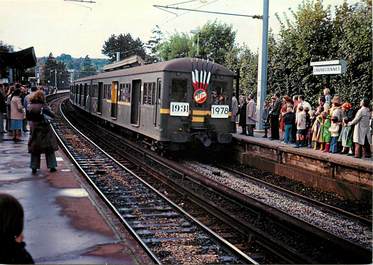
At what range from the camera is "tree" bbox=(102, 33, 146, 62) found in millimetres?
52719

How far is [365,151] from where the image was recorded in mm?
11367

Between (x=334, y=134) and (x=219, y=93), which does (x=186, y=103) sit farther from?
(x=334, y=134)

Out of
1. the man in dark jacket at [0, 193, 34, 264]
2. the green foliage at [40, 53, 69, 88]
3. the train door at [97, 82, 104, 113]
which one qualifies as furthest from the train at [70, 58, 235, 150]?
the green foliage at [40, 53, 69, 88]

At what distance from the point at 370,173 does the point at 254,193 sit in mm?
2360

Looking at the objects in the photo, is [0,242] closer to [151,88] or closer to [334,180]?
[334,180]

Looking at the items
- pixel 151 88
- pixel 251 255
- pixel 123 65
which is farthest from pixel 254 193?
pixel 123 65

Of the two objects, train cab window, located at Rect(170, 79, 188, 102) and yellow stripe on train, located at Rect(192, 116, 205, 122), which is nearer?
train cab window, located at Rect(170, 79, 188, 102)

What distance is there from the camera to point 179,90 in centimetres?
1404

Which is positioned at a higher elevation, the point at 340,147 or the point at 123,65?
the point at 123,65

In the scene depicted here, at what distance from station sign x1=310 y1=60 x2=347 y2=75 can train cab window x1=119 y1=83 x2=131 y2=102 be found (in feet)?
22.4

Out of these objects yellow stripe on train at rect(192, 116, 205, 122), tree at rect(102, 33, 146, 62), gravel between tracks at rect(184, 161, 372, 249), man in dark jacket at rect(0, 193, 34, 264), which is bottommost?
gravel between tracks at rect(184, 161, 372, 249)

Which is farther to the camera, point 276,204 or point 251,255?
point 276,204

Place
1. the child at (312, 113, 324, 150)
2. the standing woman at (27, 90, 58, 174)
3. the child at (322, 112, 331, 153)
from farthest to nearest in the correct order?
the child at (312, 113, 324, 150) < the child at (322, 112, 331, 153) < the standing woman at (27, 90, 58, 174)

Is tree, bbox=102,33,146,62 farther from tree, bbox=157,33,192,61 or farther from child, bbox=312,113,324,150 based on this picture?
child, bbox=312,113,324,150
